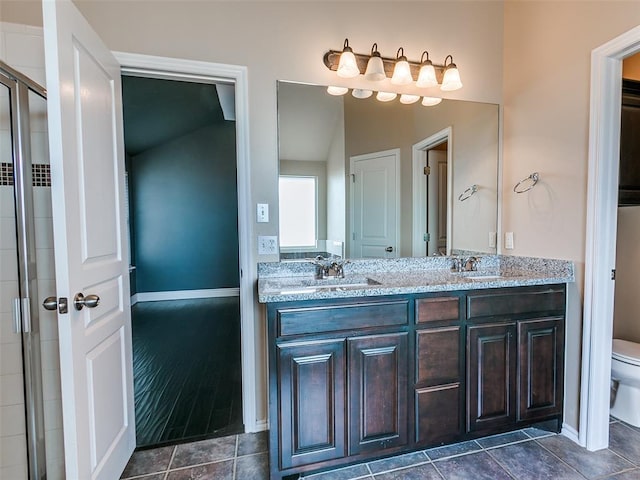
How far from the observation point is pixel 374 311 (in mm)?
1531

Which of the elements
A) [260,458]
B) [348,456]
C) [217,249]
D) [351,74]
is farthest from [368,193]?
[217,249]

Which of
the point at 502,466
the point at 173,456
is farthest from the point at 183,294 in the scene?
the point at 502,466

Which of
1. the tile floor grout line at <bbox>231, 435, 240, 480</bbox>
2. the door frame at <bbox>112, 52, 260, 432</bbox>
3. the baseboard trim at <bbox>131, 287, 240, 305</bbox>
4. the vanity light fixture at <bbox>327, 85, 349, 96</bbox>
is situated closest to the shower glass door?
the door frame at <bbox>112, 52, 260, 432</bbox>

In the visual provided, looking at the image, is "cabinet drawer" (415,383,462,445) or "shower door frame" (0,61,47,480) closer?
"shower door frame" (0,61,47,480)

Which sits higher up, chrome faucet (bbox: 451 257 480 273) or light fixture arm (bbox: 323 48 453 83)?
light fixture arm (bbox: 323 48 453 83)

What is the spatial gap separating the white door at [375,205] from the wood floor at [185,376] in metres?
1.38

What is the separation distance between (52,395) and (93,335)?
0.51m

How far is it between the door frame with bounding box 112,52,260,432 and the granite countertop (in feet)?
0.43

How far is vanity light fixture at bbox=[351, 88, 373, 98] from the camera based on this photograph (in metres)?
2.05

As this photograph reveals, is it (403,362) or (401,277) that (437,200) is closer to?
(401,277)

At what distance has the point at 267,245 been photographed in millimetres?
1907

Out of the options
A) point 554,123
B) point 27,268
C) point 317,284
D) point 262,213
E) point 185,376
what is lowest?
point 185,376

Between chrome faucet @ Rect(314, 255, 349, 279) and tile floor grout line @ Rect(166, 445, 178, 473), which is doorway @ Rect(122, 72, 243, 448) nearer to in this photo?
tile floor grout line @ Rect(166, 445, 178, 473)

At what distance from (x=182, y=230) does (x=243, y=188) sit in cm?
422
